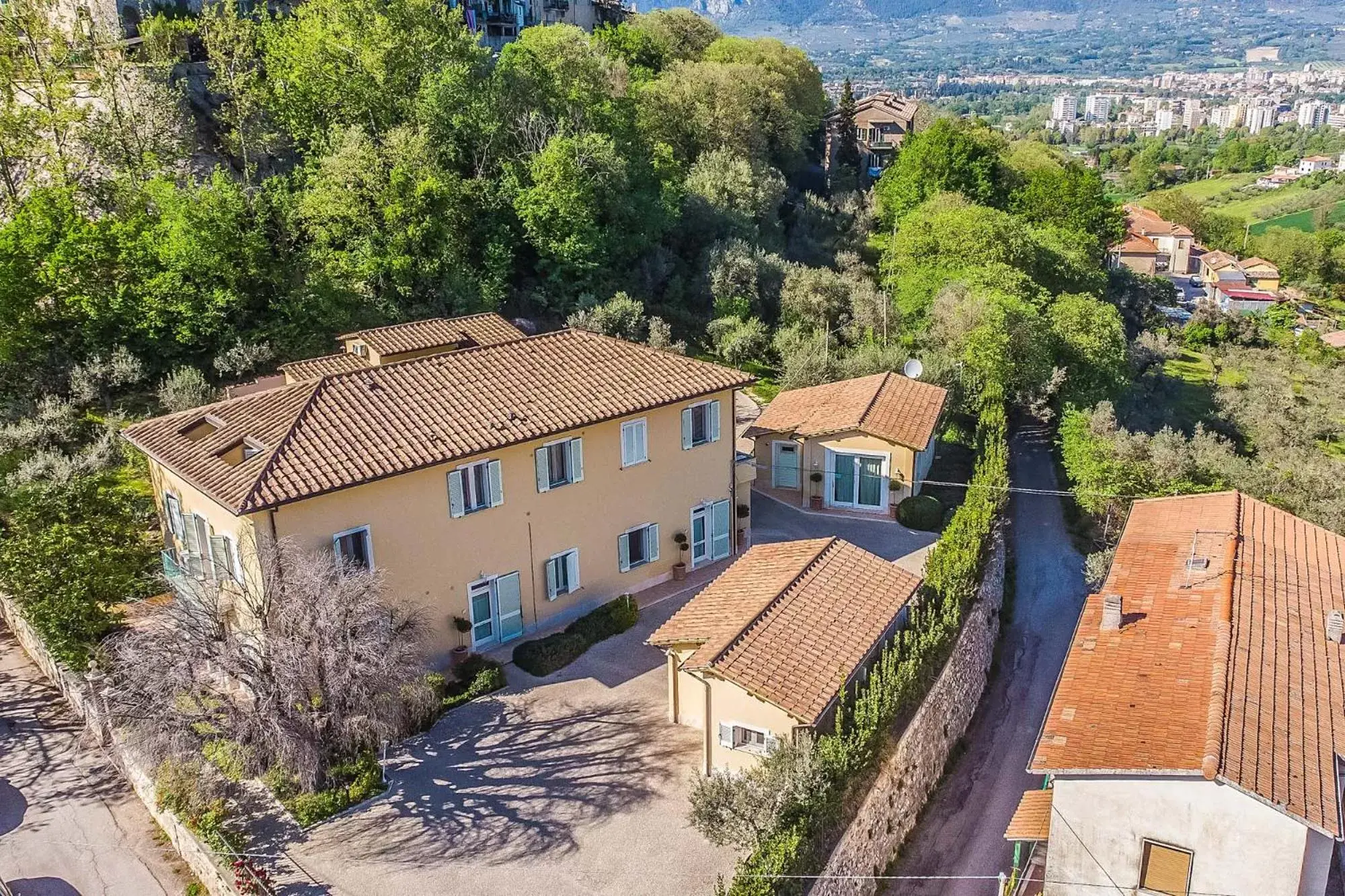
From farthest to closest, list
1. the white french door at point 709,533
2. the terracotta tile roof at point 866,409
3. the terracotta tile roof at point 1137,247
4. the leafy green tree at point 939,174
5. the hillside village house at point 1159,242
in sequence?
the hillside village house at point 1159,242, the terracotta tile roof at point 1137,247, the leafy green tree at point 939,174, the terracotta tile roof at point 866,409, the white french door at point 709,533

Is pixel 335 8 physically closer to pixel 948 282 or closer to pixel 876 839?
pixel 948 282

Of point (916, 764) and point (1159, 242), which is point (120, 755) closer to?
point (916, 764)

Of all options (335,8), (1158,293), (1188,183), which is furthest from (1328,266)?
(335,8)

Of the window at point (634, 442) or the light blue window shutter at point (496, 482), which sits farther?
the window at point (634, 442)

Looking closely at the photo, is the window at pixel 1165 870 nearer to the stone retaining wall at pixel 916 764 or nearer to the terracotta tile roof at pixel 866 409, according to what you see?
the stone retaining wall at pixel 916 764

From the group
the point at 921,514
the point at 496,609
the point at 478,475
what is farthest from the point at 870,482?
the point at 478,475

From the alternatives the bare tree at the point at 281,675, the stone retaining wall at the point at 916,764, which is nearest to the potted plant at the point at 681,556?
the stone retaining wall at the point at 916,764

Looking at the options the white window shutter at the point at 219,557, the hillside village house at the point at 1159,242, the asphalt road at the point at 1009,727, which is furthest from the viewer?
the hillside village house at the point at 1159,242
